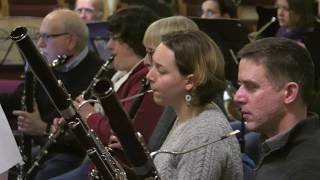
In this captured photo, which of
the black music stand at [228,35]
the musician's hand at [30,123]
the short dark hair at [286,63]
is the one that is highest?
the short dark hair at [286,63]

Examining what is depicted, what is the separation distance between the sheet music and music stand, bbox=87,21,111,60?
2.27 m

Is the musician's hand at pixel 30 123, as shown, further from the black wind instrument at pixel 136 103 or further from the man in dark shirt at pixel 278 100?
the man in dark shirt at pixel 278 100

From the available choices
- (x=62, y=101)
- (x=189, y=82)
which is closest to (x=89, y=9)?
(x=189, y=82)

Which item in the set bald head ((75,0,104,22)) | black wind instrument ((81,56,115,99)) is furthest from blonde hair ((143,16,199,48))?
bald head ((75,0,104,22))

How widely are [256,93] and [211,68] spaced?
344 mm

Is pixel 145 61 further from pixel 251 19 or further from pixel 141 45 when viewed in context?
pixel 251 19

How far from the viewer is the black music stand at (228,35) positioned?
11.8ft

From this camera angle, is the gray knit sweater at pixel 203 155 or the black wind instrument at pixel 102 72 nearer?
the gray knit sweater at pixel 203 155

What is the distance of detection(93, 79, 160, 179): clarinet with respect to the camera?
1484 mm

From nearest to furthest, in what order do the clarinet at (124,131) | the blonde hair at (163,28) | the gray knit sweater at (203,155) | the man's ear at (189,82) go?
the clarinet at (124,131)
the gray knit sweater at (203,155)
the man's ear at (189,82)
the blonde hair at (163,28)

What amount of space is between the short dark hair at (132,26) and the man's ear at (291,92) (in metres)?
1.22

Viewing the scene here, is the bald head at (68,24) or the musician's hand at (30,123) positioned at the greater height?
the bald head at (68,24)

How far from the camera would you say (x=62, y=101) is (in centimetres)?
186

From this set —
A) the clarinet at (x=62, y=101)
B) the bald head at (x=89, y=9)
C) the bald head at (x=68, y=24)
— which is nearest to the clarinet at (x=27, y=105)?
the bald head at (x=68, y=24)
